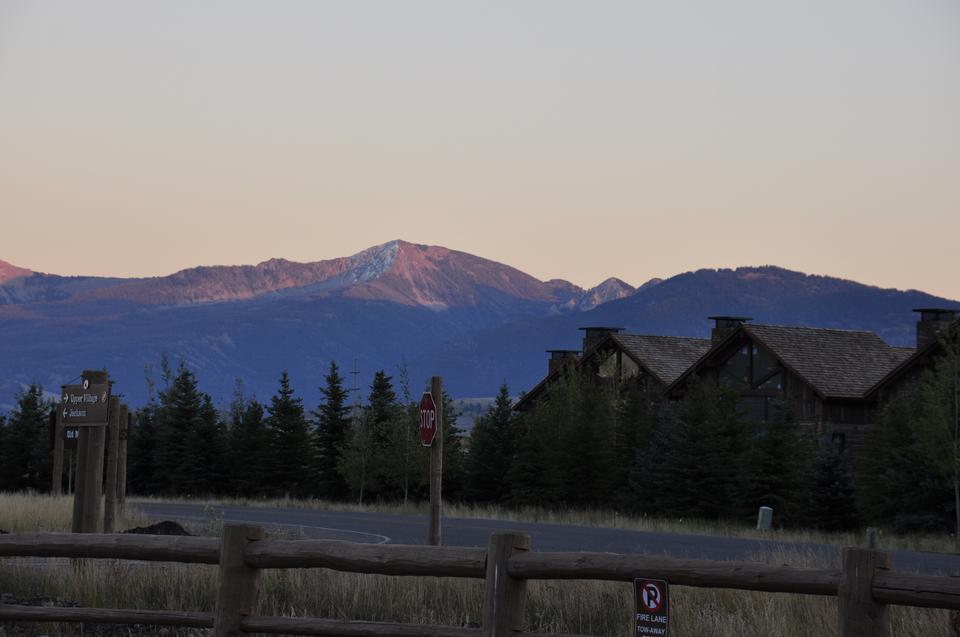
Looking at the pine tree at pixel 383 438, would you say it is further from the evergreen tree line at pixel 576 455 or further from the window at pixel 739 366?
the window at pixel 739 366

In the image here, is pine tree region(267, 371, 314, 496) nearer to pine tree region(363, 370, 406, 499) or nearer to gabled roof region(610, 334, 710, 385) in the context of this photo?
pine tree region(363, 370, 406, 499)

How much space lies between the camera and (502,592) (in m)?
9.62

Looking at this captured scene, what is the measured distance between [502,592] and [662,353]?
179 ft

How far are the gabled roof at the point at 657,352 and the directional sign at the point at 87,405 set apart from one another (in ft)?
147

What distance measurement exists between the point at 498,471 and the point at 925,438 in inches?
723

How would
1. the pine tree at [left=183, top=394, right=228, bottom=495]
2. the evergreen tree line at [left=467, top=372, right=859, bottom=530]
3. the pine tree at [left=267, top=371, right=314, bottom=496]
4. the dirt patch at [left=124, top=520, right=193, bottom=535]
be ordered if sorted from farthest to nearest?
the pine tree at [left=183, top=394, right=228, bottom=495]
the pine tree at [left=267, top=371, right=314, bottom=496]
the evergreen tree line at [left=467, top=372, right=859, bottom=530]
the dirt patch at [left=124, top=520, right=193, bottom=535]

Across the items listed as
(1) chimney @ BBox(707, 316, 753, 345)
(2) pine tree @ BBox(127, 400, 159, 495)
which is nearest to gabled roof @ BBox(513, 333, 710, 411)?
(1) chimney @ BBox(707, 316, 753, 345)

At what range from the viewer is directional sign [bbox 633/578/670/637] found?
29.0 feet

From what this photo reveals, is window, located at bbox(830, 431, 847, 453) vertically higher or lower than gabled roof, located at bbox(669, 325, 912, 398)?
lower

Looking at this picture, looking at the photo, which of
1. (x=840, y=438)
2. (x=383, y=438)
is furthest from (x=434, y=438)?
(x=840, y=438)

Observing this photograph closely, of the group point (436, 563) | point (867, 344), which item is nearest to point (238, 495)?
point (867, 344)

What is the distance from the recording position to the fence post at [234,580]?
10.3 m

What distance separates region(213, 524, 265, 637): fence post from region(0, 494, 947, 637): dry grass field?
3.28 meters

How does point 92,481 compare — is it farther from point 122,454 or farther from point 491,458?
point 491,458
